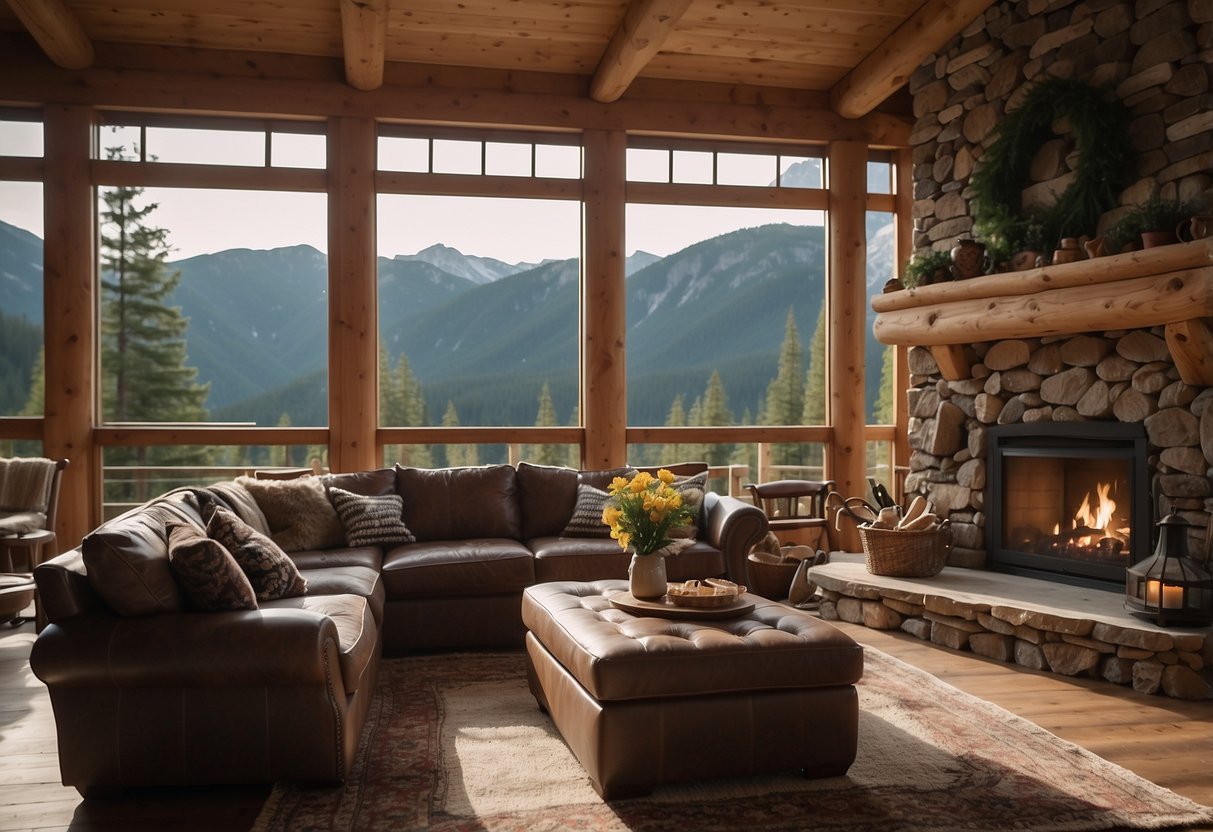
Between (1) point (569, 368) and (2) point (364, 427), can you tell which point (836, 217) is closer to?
(1) point (569, 368)

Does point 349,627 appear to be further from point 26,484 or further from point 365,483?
point 26,484

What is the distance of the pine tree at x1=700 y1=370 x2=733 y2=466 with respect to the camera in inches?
282

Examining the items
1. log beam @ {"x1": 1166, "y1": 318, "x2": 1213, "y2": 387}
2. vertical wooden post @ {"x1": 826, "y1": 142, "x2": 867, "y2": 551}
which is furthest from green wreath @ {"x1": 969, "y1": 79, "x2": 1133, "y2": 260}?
vertical wooden post @ {"x1": 826, "y1": 142, "x2": 867, "y2": 551}

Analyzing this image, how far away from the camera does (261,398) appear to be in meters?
6.67

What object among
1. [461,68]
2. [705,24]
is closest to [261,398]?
[461,68]

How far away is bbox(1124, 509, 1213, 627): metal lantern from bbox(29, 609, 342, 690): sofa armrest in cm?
318

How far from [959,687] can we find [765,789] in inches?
56.8

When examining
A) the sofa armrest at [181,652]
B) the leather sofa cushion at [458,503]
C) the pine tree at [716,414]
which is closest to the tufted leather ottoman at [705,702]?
the sofa armrest at [181,652]

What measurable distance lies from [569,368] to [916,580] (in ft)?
9.61

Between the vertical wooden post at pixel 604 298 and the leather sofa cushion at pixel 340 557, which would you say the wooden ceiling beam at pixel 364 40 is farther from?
the leather sofa cushion at pixel 340 557

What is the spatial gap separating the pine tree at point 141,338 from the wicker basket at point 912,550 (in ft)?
14.0

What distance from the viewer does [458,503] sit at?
5.27m

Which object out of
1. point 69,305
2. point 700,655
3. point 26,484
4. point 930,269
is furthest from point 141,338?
point 700,655

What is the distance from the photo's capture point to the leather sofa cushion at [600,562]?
187 inches
